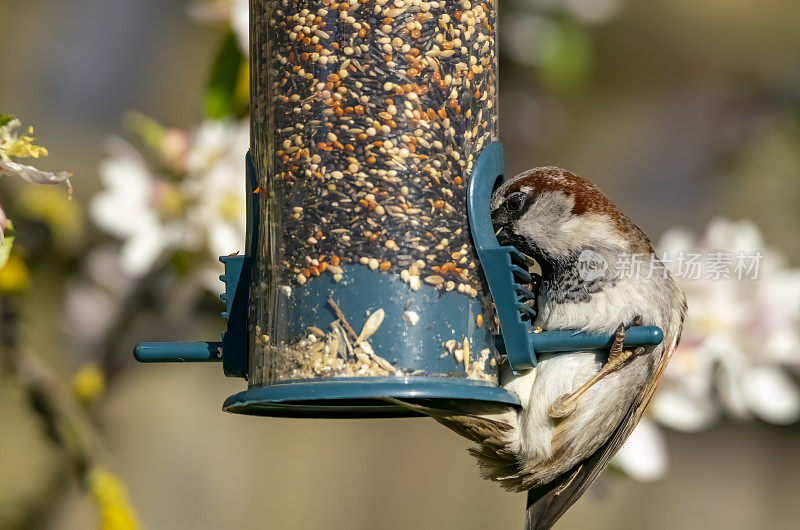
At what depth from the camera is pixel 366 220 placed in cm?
275

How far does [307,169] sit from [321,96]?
0.18 metres

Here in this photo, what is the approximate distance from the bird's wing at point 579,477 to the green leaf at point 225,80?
4.86 feet

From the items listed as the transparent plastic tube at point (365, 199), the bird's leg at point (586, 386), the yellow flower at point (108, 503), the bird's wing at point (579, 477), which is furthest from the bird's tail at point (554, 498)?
the yellow flower at point (108, 503)

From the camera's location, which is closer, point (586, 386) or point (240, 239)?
point (586, 386)

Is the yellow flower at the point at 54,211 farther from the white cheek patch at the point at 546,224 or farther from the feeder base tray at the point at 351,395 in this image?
the white cheek patch at the point at 546,224

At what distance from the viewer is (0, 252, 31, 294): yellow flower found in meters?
3.27

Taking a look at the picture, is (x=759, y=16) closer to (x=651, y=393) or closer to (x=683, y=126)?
(x=683, y=126)

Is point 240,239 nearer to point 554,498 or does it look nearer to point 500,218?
point 500,218

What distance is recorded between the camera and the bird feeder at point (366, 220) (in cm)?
270

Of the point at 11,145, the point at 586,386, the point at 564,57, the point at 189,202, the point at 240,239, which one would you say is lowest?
the point at 586,386

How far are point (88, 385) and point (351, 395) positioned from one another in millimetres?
1389

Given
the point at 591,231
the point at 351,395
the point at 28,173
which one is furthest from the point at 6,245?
the point at 591,231

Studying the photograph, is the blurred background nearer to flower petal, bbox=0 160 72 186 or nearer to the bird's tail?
the bird's tail

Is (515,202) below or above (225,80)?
below
